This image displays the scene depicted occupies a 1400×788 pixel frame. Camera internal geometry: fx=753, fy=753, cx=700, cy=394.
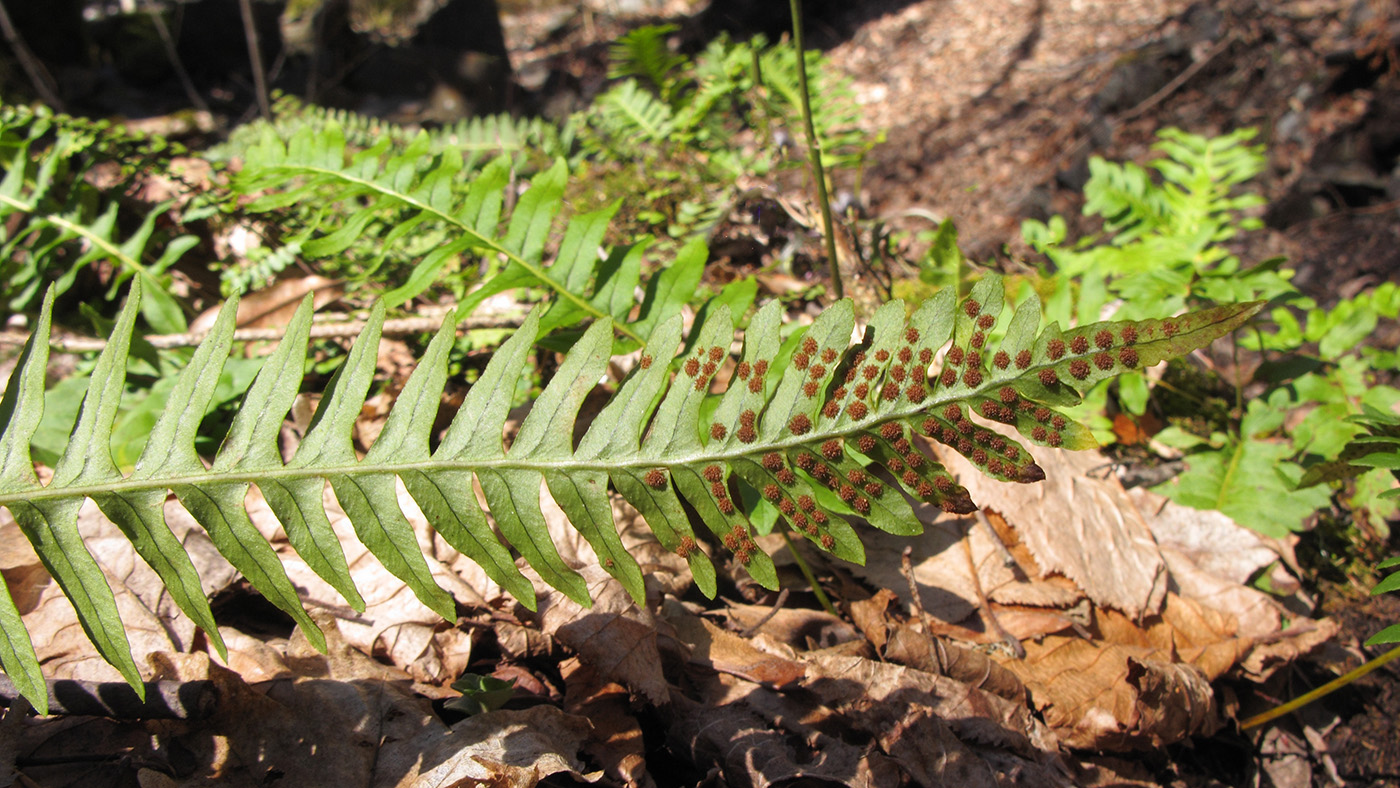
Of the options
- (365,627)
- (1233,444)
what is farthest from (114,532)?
(1233,444)

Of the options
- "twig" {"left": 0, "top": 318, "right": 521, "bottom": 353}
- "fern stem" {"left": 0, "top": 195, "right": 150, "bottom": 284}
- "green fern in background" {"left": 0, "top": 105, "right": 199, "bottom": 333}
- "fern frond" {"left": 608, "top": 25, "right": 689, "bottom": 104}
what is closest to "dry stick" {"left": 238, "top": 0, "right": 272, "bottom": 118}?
"green fern in background" {"left": 0, "top": 105, "right": 199, "bottom": 333}

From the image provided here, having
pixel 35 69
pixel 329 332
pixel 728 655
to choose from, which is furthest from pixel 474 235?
pixel 35 69

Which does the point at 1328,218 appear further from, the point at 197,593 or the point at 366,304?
the point at 197,593

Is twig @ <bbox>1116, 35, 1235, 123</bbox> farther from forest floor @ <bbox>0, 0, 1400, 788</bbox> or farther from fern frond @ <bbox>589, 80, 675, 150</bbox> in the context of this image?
forest floor @ <bbox>0, 0, 1400, 788</bbox>

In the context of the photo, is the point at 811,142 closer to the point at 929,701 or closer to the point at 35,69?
the point at 929,701

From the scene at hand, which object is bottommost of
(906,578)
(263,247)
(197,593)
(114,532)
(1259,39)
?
(906,578)

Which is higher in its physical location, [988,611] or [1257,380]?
[1257,380]
